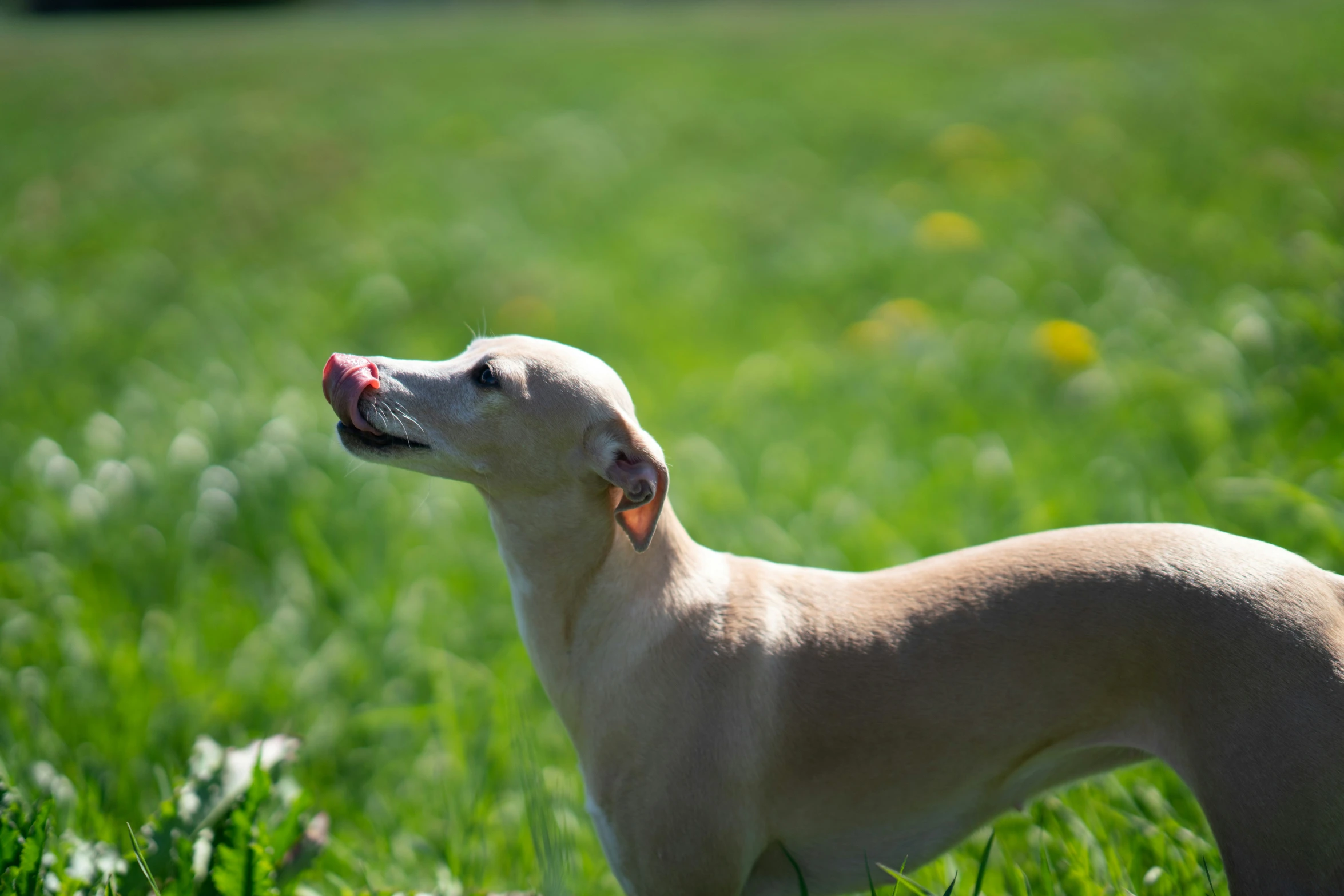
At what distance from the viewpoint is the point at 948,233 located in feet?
22.0

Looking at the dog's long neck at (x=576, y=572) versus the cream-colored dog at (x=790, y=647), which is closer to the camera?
the cream-colored dog at (x=790, y=647)

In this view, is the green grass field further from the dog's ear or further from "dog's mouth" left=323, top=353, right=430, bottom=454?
"dog's mouth" left=323, top=353, right=430, bottom=454

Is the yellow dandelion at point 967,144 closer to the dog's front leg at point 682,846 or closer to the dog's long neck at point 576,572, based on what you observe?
the dog's long neck at point 576,572

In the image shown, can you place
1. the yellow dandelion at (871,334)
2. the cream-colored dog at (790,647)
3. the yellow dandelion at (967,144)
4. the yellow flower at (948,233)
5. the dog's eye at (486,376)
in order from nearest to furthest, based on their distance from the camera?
1. the cream-colored dog at (790,647)
2. the dog's eye at (486,376)
3. the yellow dandelion at (871,334)
4. the yellow flower at (948,233)
5. the yellow dandelion at (967,144)

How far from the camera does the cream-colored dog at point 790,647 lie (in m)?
1.81

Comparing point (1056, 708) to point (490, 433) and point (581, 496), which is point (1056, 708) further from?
point (490, 433)

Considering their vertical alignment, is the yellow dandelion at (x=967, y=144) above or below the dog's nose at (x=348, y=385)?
below

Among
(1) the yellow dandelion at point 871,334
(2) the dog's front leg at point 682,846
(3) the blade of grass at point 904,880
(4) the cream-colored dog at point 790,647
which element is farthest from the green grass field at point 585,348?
(3) the blade of grass at point 904,880

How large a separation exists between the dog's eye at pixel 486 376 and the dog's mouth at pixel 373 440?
0.56 feet

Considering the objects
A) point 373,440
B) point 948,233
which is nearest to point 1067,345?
point 948,233

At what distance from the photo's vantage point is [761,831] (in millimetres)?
2016

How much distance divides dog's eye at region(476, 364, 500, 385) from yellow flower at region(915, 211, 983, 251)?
5.21m

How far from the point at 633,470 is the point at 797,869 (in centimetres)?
87

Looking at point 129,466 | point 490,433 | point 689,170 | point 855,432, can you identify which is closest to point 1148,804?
point 490,433
